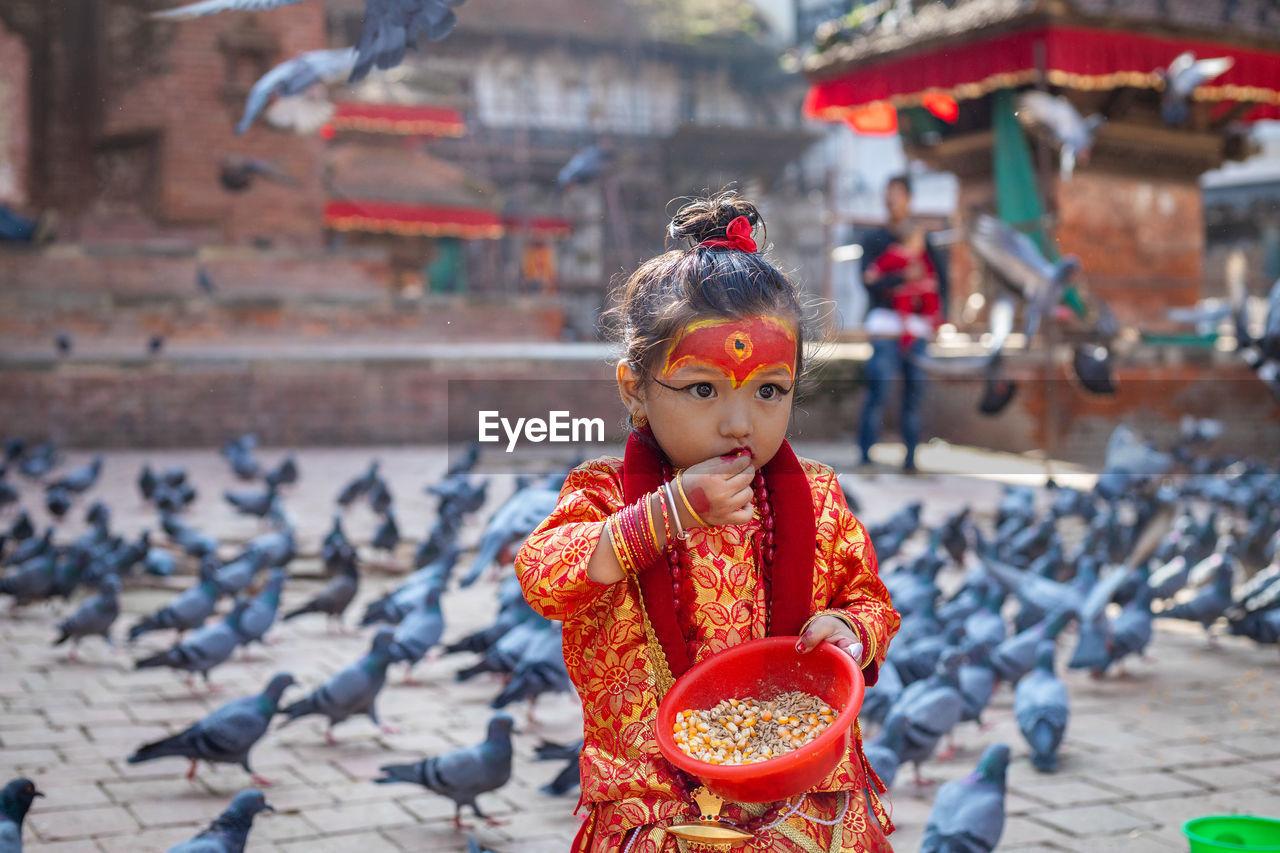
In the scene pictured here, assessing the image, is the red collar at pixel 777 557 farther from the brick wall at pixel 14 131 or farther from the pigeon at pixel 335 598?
the brick wall at pixel 14 131

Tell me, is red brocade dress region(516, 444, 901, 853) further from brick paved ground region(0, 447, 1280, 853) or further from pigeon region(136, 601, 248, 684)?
pigeon region(136, 601, 248, 684)

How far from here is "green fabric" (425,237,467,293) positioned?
96.5ft

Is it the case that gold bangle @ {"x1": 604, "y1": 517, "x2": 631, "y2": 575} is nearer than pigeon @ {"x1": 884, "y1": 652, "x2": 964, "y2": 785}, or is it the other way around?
gold bangle @ {"x1": 604, "y1": 517, "x2": 631, "y2": 575}

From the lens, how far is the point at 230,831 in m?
2.78

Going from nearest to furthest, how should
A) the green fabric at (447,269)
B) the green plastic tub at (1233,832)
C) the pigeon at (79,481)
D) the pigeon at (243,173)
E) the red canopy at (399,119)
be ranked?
the green plastic tub at (1233,832) → the pigeon at (79,481) → the pigeon at (243,173) → the red canopy at (399,119) → the green fabric at (447,269)

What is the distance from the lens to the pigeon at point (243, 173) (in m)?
17.9

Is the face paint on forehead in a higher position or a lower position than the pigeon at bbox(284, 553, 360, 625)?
higher

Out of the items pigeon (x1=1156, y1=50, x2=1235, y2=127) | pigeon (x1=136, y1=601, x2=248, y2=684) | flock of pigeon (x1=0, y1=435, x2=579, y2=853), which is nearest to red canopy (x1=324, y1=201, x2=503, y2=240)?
pigeon (x1=1156, y1=50, x2=1235, y2=127)

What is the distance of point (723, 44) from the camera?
3450 centimetres

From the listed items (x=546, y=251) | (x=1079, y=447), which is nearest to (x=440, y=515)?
(x=1079, y=447)

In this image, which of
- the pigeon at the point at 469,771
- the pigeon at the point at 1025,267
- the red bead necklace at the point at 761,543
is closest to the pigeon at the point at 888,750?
the pigeon at the point at 469,771

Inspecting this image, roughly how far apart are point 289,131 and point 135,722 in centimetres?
1568

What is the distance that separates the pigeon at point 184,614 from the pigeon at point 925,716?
9.33 ft

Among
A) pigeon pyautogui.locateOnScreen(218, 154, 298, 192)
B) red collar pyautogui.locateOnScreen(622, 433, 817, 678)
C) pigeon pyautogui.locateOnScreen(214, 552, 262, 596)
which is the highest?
pigeon pyautogui.locateOnScreen(218, 154, 298, 192)
